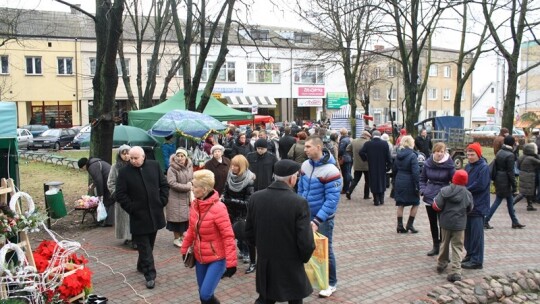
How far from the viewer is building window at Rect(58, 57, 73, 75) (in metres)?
42.3

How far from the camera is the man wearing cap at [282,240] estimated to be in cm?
442

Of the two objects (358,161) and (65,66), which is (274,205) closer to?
(358,161)

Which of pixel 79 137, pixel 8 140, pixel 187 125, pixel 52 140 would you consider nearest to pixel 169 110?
pixel 187 125

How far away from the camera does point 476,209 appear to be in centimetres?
720

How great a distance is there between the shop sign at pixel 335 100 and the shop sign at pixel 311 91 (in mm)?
889

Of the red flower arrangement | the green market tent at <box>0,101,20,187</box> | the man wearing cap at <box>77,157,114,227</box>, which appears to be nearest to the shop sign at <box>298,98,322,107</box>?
the man wearing cap at <box>77,157,114,227</box>

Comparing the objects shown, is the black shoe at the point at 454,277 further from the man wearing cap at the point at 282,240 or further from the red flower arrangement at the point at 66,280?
the red flower arrangement at the point at 66,280

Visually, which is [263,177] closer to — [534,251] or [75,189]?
[534,251]

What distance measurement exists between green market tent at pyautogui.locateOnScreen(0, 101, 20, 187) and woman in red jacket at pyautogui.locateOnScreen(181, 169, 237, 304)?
9.13ft

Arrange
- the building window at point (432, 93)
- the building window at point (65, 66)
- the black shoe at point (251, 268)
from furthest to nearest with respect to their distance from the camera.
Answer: the building window at point (432, 93), the building window at point (65, 66), the black shoe at point (251, 268)

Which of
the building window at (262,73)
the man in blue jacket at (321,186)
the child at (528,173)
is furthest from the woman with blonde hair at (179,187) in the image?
the building window at (262,73)

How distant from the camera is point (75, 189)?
14789mm

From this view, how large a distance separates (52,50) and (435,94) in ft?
141

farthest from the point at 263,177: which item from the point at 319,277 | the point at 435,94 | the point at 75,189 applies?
the point at 435,94
